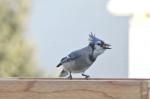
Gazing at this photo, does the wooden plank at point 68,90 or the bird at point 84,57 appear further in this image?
the bird at point 84,57

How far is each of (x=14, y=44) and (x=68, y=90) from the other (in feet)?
8.61

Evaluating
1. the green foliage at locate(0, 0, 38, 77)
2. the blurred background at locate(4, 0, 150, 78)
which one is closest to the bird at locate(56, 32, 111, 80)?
the green foliage at locate(0, 0, 38, 77)

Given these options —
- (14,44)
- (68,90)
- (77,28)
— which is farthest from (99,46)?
(77,28)

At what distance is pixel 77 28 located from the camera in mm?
3918

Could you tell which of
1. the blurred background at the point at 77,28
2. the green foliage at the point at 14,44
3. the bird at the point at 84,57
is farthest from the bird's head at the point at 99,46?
the blurred background at the point at 77,28

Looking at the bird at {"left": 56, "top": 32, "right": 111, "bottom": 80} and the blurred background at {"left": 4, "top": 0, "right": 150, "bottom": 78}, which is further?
the blurred background at {"left": 4, "top": 0, "right": 150, "bottom": 78}

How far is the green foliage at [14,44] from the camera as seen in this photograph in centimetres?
331

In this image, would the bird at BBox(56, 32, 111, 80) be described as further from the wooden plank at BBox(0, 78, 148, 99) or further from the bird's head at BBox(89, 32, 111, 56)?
the wooden plank at BBox(0, 78, 148, 99)

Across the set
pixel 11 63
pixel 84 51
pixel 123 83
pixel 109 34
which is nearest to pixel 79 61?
pixel 84 51

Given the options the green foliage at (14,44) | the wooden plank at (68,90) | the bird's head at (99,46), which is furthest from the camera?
the green foliage at (14,44)

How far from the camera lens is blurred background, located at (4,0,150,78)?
11.4 ft

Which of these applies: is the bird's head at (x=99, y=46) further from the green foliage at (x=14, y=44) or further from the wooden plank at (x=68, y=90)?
the green foliage at (x=14, y=44)

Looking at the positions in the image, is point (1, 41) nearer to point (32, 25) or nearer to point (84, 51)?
point (32, 25)

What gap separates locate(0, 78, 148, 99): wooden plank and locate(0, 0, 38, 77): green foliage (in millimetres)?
2498
